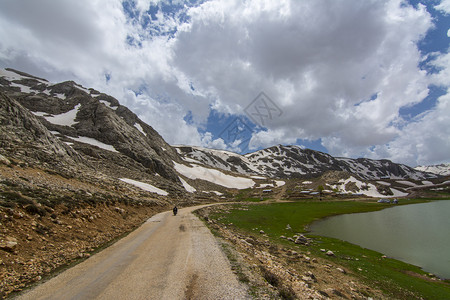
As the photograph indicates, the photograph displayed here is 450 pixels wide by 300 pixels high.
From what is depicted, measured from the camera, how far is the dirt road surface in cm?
812

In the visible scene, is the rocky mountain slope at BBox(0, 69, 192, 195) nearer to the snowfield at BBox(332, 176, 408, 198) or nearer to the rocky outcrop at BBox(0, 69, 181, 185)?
the rocky outcrop at BBox(0, 69, 181, 185)

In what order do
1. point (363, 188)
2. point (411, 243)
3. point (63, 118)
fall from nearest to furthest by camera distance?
point (411, 243) → point (63, 118) → point (363, 188)

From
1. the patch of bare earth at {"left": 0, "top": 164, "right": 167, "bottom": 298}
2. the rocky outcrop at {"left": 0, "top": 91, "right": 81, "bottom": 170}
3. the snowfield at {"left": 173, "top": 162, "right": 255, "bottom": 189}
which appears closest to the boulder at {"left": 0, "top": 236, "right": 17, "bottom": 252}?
the patch of bare earth at {"left": 0, "top": 164, "right": 167, "bottom": 298}

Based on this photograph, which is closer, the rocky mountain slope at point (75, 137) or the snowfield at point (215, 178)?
the rocky mountain slope at point (75, 137)

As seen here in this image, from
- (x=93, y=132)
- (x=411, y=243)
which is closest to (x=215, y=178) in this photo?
(x=93, y=132)

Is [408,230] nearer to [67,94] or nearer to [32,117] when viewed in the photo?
[32,117]

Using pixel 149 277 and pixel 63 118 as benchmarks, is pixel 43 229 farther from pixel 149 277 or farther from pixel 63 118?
pixel 63 118

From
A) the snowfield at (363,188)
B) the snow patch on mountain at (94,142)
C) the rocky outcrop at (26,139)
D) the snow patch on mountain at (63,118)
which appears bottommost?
the rocky outcrop at (26,139)

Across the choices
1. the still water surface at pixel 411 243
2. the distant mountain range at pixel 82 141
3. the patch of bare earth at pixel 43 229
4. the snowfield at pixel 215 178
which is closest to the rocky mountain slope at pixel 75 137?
the distant mountain range at pixel 82 141

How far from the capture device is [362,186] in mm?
139125

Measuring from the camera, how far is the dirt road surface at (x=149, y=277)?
812cm

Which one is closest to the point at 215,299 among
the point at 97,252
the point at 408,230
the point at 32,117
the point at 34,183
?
the point at 97,252

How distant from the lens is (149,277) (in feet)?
32.1

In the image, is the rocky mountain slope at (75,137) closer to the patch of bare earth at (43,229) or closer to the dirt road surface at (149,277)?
the patch of bare earth at (43,229)
